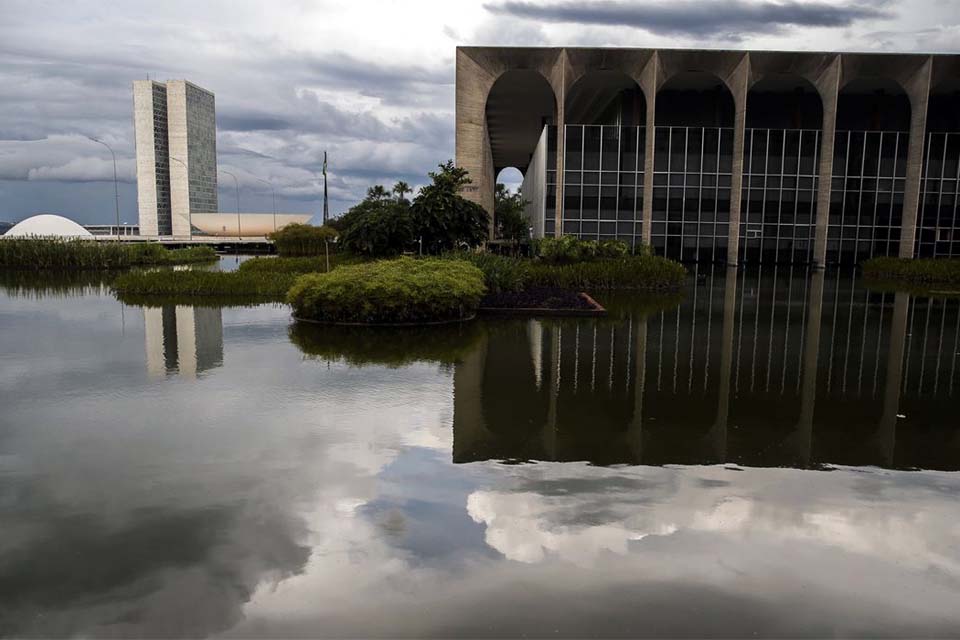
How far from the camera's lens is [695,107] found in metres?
45.4

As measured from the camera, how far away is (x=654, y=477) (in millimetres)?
6555

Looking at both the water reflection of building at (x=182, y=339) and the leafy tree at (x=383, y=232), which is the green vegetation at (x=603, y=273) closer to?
the leafy tree at (x=383, y=232)

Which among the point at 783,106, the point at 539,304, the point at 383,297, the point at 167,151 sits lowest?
the point at 539,304

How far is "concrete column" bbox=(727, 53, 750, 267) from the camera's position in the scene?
38.9m

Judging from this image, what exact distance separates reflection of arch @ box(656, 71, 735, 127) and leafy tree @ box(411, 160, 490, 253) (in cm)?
2341

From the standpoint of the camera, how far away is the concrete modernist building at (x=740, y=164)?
129 ft

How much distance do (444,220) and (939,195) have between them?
109 ft

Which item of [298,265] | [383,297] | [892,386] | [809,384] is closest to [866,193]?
[298,265]

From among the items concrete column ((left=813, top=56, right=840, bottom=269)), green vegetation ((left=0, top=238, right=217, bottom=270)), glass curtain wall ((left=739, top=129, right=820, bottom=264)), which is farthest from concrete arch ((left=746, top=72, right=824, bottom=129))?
green vegetation ((left=0, top=238, right=217, bottom=270))

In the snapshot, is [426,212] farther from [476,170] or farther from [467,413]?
[467,413]

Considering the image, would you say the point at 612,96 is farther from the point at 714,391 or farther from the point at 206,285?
the point at 714,391

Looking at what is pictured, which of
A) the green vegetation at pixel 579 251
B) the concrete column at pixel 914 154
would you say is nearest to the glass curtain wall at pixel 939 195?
the concrete column at pixel 914 154

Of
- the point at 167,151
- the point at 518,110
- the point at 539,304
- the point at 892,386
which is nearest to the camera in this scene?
the point at 892,386

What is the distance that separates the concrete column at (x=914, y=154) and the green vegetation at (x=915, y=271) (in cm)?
970
